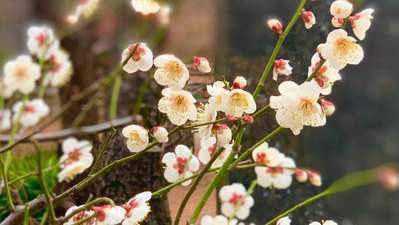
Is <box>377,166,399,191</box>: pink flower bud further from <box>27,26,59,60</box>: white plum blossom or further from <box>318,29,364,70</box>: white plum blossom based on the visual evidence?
<box>27,26,59,60</box>: white plum blossom

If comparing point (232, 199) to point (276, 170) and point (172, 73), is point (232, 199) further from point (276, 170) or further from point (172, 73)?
point (172, 73)

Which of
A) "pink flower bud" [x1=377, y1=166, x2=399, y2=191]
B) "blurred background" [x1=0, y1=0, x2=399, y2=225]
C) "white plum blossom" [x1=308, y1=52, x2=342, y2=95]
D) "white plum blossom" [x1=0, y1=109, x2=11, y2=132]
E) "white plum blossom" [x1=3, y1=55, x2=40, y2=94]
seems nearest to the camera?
"pink flower bud" [x1=377, y1=166, x2=399, y2=191]

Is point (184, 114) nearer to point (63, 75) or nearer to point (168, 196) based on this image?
point (168, 196)

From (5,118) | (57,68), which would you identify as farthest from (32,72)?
(5,118)

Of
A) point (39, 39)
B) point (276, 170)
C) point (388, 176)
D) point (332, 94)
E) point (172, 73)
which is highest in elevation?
point (39, 39)

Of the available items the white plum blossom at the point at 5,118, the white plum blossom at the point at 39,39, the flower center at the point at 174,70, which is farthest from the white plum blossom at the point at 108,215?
the white plum blossom at the point at 5,118

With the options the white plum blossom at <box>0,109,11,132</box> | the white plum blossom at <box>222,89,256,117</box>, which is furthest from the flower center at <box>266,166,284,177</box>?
the white plum blossom at <box>0,109,11,132</box>

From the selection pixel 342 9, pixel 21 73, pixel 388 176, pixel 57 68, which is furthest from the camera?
pixel 57 68
